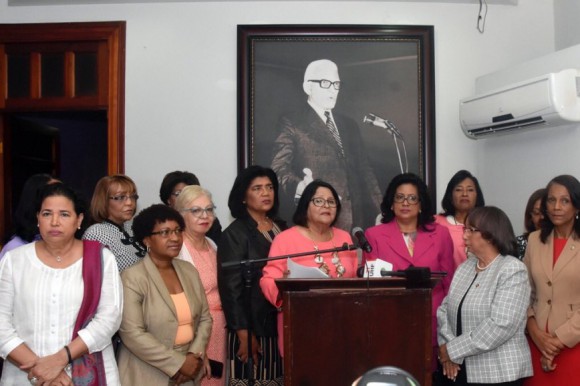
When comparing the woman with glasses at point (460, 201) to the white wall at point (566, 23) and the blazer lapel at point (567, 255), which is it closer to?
the blazer lapel at point (567, 255)

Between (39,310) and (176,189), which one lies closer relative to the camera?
(39,310)

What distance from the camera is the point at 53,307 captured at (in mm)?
3193

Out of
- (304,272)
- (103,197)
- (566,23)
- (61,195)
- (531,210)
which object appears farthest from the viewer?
(566,23)

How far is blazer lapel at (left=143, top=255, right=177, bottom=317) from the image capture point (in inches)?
139

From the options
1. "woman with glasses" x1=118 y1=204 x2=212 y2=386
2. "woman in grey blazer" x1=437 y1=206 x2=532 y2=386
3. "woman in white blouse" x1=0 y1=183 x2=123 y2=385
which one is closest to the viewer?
"woman in white blouse" x1=0 y1=183 x2=123 y2=385

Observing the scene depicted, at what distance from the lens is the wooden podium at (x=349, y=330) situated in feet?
9.98

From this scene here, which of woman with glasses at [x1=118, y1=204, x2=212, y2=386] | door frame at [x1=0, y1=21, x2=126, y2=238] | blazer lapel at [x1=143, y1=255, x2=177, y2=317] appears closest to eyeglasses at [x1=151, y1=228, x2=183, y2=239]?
woman with glasses at [x1=118, y1=204, x2=212, y2=386]

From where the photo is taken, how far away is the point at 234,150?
577 centimetres

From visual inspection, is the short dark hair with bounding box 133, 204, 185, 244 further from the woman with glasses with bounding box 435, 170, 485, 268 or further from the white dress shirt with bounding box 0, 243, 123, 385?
the woman with glasses with bounding box 435, 170, 485, 268

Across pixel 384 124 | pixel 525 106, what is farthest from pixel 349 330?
pixel 384 124

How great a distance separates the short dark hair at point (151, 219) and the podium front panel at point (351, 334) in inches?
34.0

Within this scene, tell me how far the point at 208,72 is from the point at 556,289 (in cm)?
314

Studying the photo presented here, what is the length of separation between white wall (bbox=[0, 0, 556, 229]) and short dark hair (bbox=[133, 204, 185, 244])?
2.02m

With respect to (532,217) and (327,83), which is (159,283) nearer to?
(532,217)
